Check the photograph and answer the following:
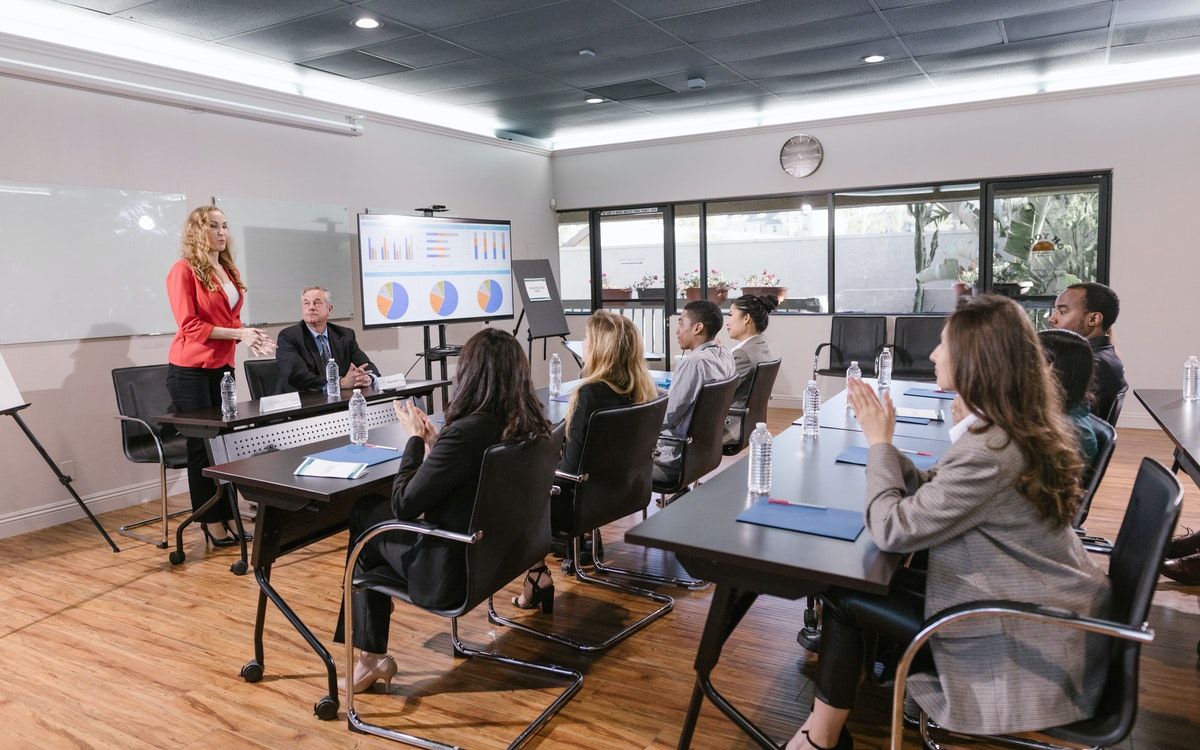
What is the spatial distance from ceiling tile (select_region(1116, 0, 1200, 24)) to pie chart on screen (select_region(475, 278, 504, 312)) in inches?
196

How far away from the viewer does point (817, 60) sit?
18.3 feet

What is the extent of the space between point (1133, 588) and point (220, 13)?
4.75 meters

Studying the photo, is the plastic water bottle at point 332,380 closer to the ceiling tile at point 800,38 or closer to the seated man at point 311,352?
the seated man at point 311,352

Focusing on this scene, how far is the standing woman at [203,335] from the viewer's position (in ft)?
13.1

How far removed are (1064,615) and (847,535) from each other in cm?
44

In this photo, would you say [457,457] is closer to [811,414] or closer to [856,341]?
[811,414]

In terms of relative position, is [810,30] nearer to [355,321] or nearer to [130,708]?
[355,321]

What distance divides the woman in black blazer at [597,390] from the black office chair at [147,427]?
Result: 218cm

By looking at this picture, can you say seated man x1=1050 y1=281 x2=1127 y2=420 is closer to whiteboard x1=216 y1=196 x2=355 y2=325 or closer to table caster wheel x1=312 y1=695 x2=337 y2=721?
table caster wheel x1=312 y1=695 x2=337 y2=721

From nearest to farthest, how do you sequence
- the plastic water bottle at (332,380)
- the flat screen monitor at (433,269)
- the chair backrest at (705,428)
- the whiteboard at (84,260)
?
the chair backrest at (705,428) → the plastic water bottle at (332,380) → the whiteboard at (84,260) → the flat screen monitor at (433,269)

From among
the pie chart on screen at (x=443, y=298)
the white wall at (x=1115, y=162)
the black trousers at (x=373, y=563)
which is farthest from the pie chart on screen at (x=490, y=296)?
the black trousers at (x=373, y=563)

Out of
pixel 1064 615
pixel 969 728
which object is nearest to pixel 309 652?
pixel 969 728

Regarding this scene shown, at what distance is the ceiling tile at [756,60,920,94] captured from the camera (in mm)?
5860

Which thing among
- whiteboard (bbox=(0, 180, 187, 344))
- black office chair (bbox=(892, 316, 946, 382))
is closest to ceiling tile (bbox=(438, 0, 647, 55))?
whiteboard (bbox=(0, 180, 187, 344))
